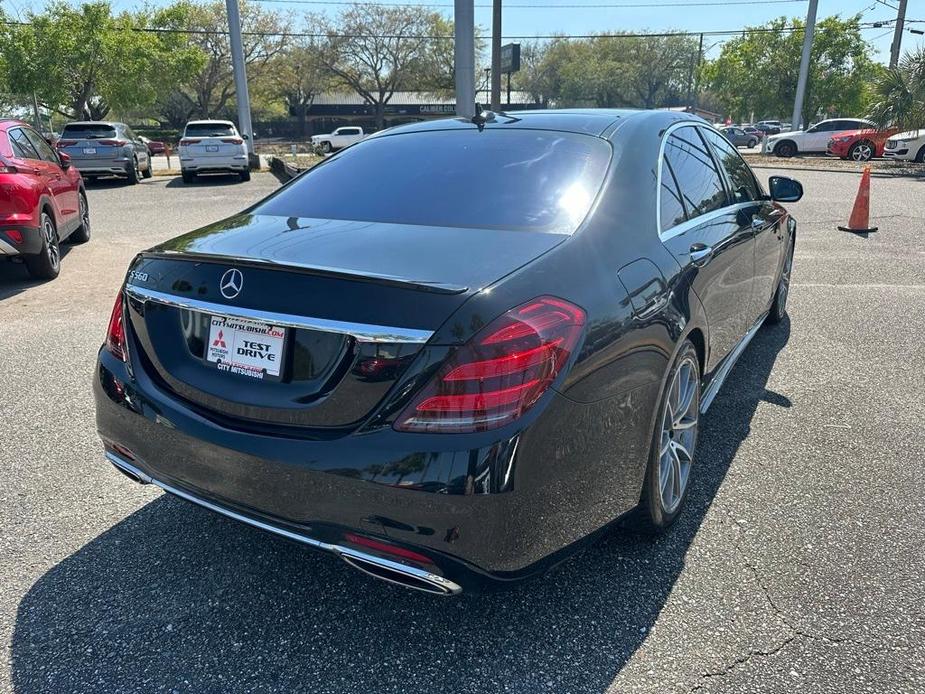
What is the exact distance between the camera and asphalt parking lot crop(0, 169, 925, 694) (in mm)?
2150

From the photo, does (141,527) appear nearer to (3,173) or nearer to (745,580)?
(745,580)

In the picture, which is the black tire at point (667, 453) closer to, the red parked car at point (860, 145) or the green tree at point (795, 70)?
the red parked car at point (860, 145)

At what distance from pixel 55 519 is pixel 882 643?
3134 mm

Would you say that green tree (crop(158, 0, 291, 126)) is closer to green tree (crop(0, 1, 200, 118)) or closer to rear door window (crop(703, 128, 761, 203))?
green tree (crop(0, 1, 200, 118))

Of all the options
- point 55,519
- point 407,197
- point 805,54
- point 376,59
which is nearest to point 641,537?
point 407,197

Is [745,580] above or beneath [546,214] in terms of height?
beneath

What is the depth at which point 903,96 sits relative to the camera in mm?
22531

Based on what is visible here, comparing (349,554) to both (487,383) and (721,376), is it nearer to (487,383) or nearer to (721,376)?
(487,383)

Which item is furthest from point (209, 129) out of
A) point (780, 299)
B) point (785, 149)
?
point (785, 149)

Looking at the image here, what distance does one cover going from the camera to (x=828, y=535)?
286 cm

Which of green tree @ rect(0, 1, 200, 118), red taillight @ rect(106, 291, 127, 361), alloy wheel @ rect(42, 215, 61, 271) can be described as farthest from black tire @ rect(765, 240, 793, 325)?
green tree @ rect(0, 1, 200, 118)

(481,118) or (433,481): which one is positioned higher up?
(481,118)

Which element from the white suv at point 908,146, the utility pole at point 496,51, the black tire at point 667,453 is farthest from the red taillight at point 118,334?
the white suv at point 908,146

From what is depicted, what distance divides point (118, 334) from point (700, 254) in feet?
7.55
